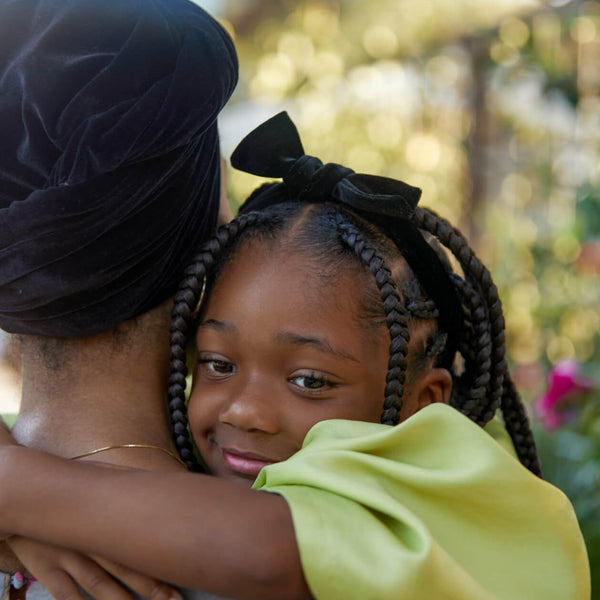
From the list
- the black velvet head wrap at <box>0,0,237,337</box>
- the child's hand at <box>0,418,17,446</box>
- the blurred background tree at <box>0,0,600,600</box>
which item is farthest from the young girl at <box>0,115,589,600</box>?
the blurred background tree at <box>0,0,600,600</box>

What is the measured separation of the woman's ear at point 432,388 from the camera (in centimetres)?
192

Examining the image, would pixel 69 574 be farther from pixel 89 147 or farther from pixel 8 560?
pixel 89 147

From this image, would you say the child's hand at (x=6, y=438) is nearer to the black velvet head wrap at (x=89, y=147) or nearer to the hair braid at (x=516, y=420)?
the black velvet head wrap at (x=89, y=147)

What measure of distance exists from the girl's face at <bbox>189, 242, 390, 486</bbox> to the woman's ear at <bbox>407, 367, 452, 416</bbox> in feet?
0.47

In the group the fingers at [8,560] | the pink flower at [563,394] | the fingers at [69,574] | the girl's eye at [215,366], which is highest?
the girl's eye at [215,366]

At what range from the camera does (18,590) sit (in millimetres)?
1497

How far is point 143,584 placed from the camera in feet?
4.49

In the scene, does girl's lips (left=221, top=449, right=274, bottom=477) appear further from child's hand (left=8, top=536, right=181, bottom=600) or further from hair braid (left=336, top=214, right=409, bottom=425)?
child's hand (left=8, top=536, right=181, bottom=600)

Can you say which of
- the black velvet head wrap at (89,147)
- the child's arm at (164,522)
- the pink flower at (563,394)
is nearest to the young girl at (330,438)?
the child's arm at (164,522)

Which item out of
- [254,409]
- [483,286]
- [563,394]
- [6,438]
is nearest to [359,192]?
[483,286]

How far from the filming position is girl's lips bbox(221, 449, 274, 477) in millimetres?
1734

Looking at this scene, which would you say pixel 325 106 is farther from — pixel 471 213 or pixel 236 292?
pixel 236 292

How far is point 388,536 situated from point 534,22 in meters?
4.23

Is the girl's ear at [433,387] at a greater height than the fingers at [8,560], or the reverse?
the girl's ear at [433,387]
